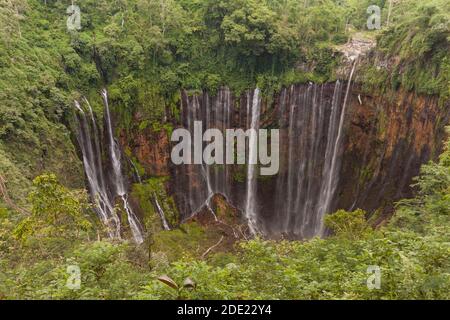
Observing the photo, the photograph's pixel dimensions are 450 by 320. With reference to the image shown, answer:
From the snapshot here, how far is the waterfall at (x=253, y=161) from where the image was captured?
911 inches

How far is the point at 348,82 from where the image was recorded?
21.5 meters

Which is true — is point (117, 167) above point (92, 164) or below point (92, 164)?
below

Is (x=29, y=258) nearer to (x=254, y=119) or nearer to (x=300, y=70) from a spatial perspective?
(x=254, y=119)

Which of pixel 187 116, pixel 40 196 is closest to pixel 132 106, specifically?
pixel 187 116

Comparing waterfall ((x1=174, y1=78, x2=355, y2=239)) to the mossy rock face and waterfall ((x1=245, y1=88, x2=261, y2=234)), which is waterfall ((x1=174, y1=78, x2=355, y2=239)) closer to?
waterfall ((x1=245, y1=88, x2=261, y2=234))

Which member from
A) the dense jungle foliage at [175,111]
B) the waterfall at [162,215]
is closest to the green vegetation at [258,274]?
the dense jungle foliage at [175,111]

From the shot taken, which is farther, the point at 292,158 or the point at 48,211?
the point at 292,158

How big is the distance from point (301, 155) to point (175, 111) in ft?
23.1

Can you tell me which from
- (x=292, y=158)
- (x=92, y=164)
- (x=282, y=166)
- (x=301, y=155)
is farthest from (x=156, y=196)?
(x=301, y=155)

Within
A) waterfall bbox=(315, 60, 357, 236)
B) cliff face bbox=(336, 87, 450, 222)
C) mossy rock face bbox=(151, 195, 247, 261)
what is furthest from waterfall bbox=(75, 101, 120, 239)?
cliff face bbox=(336, 87, 450, 222)

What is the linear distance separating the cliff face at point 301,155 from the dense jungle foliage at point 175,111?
2.91 feet

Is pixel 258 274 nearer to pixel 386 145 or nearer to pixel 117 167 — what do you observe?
pixel 386 145

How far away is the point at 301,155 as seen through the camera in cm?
2270
